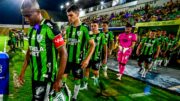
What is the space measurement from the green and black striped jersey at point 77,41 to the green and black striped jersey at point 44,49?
5.74 feet

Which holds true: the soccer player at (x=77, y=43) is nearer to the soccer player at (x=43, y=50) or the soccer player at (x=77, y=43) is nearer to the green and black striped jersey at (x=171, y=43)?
the soccer player at (x=43, y=50)

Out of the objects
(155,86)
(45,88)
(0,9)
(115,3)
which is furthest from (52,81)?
(0,9)

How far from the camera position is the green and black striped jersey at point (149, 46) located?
10144 millimetres

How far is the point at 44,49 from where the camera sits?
306cm

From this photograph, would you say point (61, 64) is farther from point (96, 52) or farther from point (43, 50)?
point (96, 52)

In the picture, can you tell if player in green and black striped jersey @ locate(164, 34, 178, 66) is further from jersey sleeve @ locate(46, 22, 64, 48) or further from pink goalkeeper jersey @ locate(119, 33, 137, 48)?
jersey sleeve @ locate(46, 22, 64, 48)

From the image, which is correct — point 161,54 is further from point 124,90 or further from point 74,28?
point 74,28

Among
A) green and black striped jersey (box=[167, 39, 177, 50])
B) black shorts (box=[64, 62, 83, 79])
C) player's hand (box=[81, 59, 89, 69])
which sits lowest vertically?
black shorts (box=[64, 62, 83, 79])

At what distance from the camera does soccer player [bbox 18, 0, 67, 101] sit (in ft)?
9.50

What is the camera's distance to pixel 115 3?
4297 centimetres

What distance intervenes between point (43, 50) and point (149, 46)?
7859 mm

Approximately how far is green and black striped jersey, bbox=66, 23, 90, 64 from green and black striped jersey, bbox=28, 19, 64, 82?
1749mm

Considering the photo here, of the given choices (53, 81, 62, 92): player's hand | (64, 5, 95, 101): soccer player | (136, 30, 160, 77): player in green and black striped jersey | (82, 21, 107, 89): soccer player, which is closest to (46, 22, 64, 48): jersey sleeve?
(53, 81, 62, 92): player's hand

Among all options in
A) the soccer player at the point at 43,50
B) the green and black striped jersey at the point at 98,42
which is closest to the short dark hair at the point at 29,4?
the soccer player at the point at 43,50
